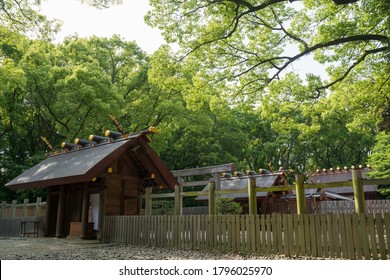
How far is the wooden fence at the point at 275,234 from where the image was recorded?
7305mm

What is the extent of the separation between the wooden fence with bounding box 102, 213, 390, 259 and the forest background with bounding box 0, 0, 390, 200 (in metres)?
6.22

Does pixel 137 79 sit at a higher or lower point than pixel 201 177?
higher

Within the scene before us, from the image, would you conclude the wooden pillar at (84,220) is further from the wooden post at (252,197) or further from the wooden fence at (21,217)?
the wooden post at (252,197)

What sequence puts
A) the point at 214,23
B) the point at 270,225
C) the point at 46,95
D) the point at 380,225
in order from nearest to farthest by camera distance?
the point at 380,225 → the point at 270,225 → the point at 214,23 → the point at 46,95

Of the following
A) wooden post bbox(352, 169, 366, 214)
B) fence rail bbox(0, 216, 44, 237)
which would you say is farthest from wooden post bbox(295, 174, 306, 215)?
fence rail bbox(0, 216, 44, 237)

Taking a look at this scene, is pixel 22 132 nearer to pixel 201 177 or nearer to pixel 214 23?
pixel 201 177

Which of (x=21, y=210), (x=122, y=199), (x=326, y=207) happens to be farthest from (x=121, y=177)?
(x=326, y=207)

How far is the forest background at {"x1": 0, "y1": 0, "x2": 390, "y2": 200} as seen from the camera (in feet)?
43.7

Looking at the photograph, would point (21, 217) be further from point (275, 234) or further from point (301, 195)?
point (301, 195)

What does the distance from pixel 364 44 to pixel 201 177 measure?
20947 mm

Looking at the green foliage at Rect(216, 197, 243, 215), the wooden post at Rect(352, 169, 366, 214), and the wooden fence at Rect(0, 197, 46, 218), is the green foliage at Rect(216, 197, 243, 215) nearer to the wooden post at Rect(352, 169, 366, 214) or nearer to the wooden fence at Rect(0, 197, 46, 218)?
the wooden fence at Rect(0, 197, 46, 218)

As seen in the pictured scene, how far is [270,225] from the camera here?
346 inches

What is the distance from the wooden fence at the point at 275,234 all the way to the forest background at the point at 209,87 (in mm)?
6223

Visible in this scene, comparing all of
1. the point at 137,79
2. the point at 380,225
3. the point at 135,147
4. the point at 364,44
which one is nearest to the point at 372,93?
the point at 364,44
